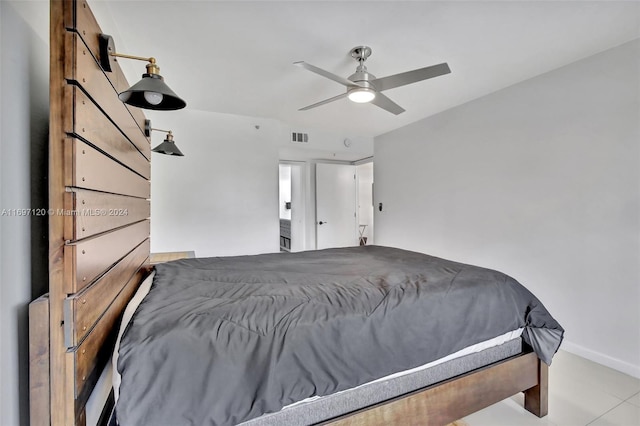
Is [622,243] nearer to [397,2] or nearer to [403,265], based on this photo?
[403,265]

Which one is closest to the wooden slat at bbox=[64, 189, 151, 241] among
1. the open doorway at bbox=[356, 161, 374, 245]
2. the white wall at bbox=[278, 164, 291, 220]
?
the white wall at bbox=[278, 164, 291, 220]

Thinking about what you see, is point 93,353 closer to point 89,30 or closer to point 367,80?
point 89,30

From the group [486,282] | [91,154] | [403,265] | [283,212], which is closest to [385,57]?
[403,265]

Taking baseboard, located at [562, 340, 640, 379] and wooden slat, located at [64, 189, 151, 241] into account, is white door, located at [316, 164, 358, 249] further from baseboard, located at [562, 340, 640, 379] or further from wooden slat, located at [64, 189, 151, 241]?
wooden slat, located at [64, 189, 151, 241]

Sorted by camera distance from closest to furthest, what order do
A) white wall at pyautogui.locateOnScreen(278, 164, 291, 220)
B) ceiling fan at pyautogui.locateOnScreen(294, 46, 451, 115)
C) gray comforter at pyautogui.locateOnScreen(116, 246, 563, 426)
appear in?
1. gray comforter at pyautogui.locateOnScreen(116, 246, 563, 426)
2. ceiling fan at pyautogui.locateOnScreen(294, 46, 451, 115)
3. white wall at pyautogui.locateOnScreen(278, 164, 291, 220)

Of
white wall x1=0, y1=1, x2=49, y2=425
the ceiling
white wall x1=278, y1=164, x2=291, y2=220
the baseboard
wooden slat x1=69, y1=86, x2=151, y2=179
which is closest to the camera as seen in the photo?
white wall x1=0, y1=1, x2=49, y2=425

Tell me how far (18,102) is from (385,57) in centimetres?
229

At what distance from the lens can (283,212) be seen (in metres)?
7.03

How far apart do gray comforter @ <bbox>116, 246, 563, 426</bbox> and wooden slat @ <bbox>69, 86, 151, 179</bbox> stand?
679mm

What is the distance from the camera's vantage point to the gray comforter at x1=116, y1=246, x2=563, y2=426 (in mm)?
953

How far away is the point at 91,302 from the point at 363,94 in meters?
2.09

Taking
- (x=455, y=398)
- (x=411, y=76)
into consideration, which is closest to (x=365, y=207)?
(x=411, y=76)

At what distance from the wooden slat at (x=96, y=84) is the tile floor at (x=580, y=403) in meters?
2.41

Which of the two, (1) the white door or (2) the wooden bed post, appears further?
(1) the white door
